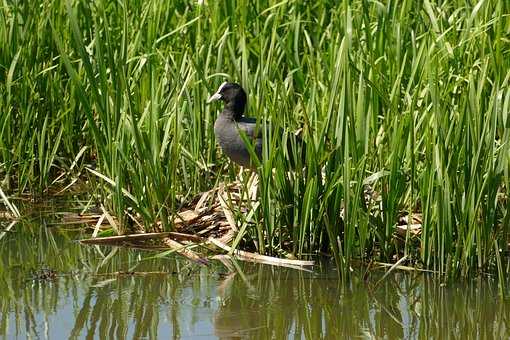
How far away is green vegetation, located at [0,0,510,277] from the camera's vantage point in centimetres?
567

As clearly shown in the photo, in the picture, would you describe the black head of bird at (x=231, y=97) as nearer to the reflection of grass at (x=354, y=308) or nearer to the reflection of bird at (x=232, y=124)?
the reflection of bird at (x=232, y=124)

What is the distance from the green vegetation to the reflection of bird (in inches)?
4.1

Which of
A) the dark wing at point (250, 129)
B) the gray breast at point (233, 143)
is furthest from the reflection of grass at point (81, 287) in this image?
the dark wing at point (250, 129)

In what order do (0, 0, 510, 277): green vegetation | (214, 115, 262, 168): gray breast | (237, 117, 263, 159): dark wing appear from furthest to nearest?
(237, 117, 263, 159): dark wing, (214, 115, 262, 168): gray breast, (0, 0, 510, 277): green vegetation

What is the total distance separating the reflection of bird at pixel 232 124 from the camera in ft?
22.8

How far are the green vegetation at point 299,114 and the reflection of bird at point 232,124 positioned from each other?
0.34ft

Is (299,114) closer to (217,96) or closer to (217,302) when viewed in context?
(217,96)

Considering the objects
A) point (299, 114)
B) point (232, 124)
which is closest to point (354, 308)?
point (232, 124)

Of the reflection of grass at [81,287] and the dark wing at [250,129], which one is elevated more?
the dark wing at [250,129]

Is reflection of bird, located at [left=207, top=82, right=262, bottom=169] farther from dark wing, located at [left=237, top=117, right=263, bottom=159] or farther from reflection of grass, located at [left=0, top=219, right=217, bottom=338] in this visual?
reflection of grass, located at [left=0, top=219, right=217, bottom=338]

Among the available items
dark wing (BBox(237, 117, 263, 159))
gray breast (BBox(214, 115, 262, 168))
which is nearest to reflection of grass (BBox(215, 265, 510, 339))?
gray breast (BBox(214, 115, 262, 168))

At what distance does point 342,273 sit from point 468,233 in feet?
2.01

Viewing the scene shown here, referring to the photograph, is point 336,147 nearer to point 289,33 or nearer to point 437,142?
point 437,142

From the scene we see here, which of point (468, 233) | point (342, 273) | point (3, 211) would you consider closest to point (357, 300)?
point (342, 273)
